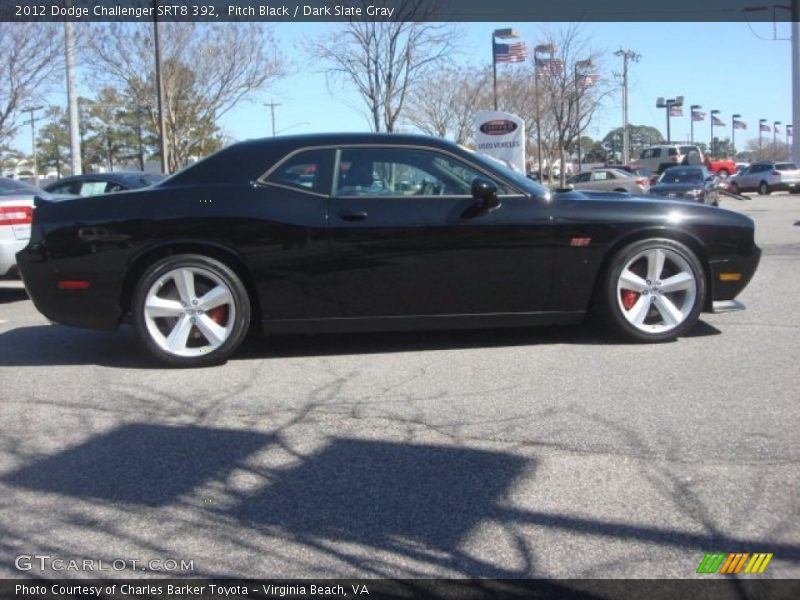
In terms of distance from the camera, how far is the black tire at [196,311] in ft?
18.4

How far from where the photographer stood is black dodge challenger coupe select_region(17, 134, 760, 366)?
18.3 ft

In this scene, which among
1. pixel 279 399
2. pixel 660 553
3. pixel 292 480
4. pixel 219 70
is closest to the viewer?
pixel 660 553

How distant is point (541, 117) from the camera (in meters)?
39.1

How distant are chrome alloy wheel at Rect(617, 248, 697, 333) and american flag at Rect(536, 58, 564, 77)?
94.1 feet

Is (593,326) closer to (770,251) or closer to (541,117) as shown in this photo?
(770,251)

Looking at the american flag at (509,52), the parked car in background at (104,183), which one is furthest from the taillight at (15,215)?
the american flag at (509,52)

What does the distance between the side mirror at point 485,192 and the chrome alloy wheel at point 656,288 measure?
3.41ft

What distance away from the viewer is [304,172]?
574 centimetres

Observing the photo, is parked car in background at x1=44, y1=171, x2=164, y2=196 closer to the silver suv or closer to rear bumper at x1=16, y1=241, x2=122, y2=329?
rear bumper at x1=16, y1=241, x2=122, y2=329

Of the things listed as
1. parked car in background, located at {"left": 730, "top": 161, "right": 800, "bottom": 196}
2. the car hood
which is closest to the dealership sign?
the car hood

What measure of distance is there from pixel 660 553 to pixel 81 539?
214 centimetres

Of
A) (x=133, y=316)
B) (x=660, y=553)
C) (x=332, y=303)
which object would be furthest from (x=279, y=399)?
(x=660, y=553)

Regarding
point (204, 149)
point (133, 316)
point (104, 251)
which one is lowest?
point (133, 316)

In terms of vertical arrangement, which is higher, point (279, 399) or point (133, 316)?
point (133, 316)
